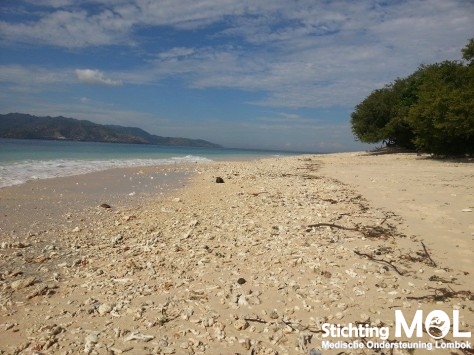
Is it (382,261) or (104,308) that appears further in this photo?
(382,261)

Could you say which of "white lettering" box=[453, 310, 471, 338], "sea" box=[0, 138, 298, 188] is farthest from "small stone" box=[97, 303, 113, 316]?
"sea" box=[0, 138, 298, 188]

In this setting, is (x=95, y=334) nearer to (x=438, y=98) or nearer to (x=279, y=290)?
(x=279, y=290)

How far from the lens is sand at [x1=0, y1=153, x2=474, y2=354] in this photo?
3.71 metres

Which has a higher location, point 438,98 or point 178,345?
point 438,98

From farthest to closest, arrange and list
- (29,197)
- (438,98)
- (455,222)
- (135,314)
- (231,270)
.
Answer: (438,98)
(29,197)
(455,222)
(231,270)
(135,314)

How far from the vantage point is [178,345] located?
3.57 m

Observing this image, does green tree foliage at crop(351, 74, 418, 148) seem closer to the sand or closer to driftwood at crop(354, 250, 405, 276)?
the sand

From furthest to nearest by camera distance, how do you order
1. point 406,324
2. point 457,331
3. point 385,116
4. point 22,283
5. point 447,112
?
point 385,116 → point 447,112 → point 22,283 → point 406,324 → point 457,331

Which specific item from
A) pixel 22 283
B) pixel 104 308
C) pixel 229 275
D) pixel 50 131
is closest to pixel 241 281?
pixel 229 275

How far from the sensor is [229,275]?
206 inches

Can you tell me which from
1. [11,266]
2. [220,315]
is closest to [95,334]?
[220,315]

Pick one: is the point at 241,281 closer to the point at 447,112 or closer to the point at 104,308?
the point at 104,308

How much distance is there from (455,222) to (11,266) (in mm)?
8997

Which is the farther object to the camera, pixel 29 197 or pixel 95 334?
pixel 29 197
